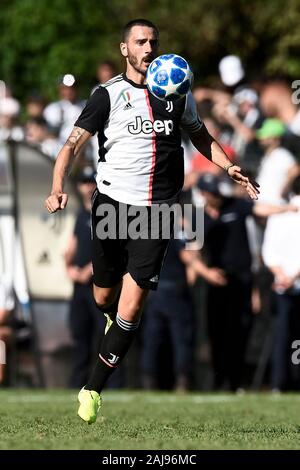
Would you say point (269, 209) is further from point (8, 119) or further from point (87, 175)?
point (8, 119)

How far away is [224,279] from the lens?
14.8 meters

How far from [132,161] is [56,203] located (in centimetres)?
86

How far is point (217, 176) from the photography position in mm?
15008

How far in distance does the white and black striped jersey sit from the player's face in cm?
14

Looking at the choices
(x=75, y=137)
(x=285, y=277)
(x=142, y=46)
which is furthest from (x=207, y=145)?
(x=285, y=277)

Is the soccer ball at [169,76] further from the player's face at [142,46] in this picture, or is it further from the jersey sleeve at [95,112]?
the jersey sleeve at [95,112]

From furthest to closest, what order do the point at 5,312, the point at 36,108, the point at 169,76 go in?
1. the point at 36,108
2. the point at 5,312
3. the point at 169,76

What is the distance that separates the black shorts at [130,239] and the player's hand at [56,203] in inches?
24.3

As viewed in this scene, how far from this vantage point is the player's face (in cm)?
862

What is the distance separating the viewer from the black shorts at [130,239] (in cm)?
863

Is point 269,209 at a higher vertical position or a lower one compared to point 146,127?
lower

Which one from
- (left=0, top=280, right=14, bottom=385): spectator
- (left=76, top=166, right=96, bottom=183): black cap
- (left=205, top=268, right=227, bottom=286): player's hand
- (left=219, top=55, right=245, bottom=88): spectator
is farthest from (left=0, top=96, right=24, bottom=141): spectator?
(left=205, top=268, right=227, bottom=286): player's hand

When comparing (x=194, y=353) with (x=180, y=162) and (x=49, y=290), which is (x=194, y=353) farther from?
(x=180, y=162)
